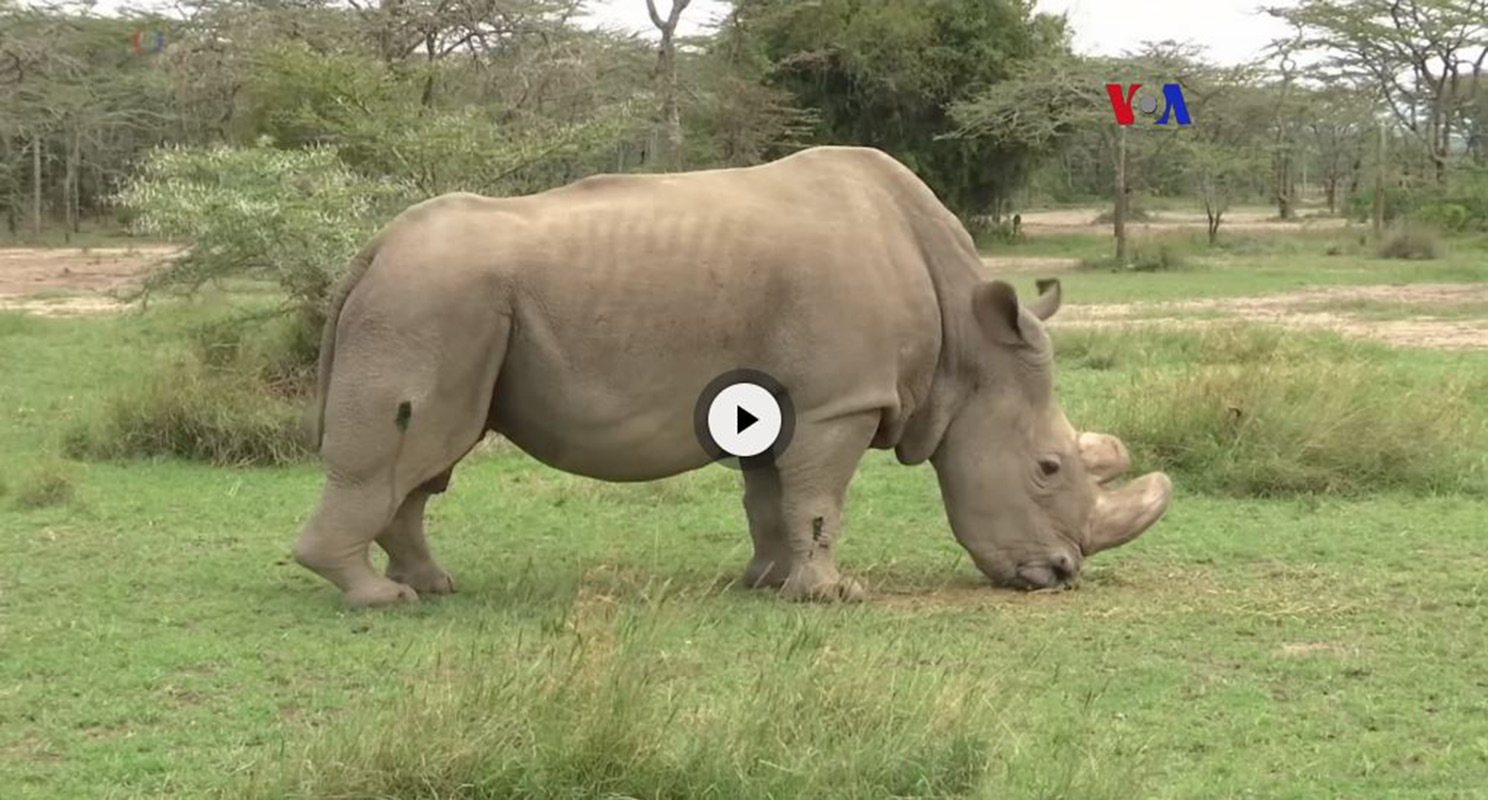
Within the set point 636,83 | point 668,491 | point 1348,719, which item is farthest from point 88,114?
point 1348,719

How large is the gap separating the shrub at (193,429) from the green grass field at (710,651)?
263 millimetres

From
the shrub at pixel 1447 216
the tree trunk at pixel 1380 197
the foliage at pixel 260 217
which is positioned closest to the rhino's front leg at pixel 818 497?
the foliage at pixel 260 217

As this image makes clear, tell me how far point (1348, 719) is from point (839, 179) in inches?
123

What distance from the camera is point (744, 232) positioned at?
6.81m

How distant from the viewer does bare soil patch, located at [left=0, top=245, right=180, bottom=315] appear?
2155 centimetres

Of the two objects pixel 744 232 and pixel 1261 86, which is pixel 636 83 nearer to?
pixel 1261 86

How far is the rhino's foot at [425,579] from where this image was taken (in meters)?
6.96

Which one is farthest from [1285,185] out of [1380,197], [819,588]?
[819,588]

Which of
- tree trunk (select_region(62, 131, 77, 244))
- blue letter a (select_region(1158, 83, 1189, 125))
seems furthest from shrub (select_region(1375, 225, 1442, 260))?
tree trunk (select_region(62, 131, 77, 244))

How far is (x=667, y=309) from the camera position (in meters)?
6.66

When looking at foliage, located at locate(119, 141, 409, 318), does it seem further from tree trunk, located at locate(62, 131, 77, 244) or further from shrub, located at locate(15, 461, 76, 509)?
tree trunk, located at locate(62, 131, 77, 244)

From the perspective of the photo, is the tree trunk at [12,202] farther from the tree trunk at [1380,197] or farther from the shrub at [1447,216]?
the shrub at [1447,216]
